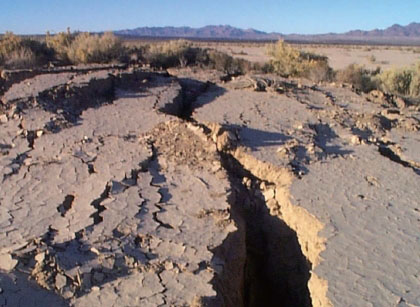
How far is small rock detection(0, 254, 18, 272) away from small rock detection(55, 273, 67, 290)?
0.41 metres

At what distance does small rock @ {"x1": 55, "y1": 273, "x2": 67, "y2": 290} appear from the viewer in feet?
11.7

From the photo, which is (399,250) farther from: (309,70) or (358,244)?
(309,70)

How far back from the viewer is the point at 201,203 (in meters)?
5.07

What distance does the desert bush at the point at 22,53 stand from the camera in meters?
12.7

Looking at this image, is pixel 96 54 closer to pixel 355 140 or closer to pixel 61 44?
pixel 61 44

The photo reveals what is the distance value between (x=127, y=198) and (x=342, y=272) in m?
2.34

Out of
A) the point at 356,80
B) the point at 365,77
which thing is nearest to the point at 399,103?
the point at 356,80

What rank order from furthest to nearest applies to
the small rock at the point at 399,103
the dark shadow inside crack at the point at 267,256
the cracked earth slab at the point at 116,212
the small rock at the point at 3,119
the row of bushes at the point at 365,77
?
the row of bushes at the point at 365,77, the small rock at the point at 399,103, the small rock at the point at 3,119, the dark shadow inside crack at the point at 267,256, the cracked earth slab at the point at 116,212

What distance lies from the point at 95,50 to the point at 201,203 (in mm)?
11020

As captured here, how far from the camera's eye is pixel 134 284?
12.1ft

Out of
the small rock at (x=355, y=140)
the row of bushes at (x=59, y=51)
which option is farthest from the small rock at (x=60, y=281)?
the row of bushes at (x=59, y=51)

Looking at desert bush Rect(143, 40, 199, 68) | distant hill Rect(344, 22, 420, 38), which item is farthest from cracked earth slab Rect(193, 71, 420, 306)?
distant hill Rect(344, 22, 420, 38)

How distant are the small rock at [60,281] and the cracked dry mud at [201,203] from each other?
0.05ft

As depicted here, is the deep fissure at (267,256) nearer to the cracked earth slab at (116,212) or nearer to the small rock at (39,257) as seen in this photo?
the cracked earth slab at (116,212)
